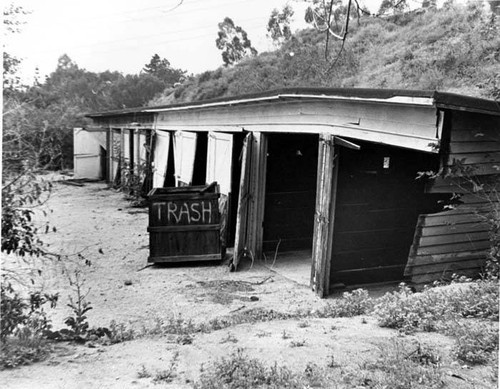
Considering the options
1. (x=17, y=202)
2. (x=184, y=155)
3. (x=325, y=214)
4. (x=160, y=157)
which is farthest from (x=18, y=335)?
(x=160, y=157)

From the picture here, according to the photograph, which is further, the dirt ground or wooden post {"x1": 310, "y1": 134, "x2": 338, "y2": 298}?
wooden post {"x1": 310, "y1": 134, "x2": 338, "y2": 298}

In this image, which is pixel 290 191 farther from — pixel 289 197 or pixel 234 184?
pixel 234 184

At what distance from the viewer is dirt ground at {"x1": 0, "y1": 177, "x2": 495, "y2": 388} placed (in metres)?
3.55

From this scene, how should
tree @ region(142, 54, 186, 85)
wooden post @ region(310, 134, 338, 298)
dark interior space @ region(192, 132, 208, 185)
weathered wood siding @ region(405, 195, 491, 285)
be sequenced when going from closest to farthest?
1. weathered wood siding @ region(405, 195, 491, 285)
2. wooden post @ region(310, 134, 338, 298)
3. dark interior space @ region(192, 132, 208, 185)
4. tree @ region(142, 54, 186, 85)

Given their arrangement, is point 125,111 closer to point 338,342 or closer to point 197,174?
point 197,174

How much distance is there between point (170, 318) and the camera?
630 centimetres

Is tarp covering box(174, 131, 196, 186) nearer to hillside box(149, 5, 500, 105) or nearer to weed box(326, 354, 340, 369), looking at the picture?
hillside box(149, 5, 500, 105)

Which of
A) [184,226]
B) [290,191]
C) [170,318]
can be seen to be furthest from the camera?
[290,191]

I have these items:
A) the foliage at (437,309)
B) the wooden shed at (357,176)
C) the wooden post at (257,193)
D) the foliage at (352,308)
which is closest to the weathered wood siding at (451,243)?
the wooden shed at (357,176)

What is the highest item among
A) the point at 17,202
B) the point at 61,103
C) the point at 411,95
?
the point at 61,103

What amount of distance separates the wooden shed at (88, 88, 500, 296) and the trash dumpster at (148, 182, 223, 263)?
21.9 inches

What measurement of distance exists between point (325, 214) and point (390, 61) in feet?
52.6

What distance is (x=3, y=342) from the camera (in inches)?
155

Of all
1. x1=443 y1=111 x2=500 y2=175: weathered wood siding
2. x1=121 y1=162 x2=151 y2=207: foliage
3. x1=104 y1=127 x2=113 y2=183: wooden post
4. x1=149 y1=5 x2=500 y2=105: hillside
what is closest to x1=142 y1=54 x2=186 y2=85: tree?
x1=149 y1=5 x2=500 y2=105: hillside
